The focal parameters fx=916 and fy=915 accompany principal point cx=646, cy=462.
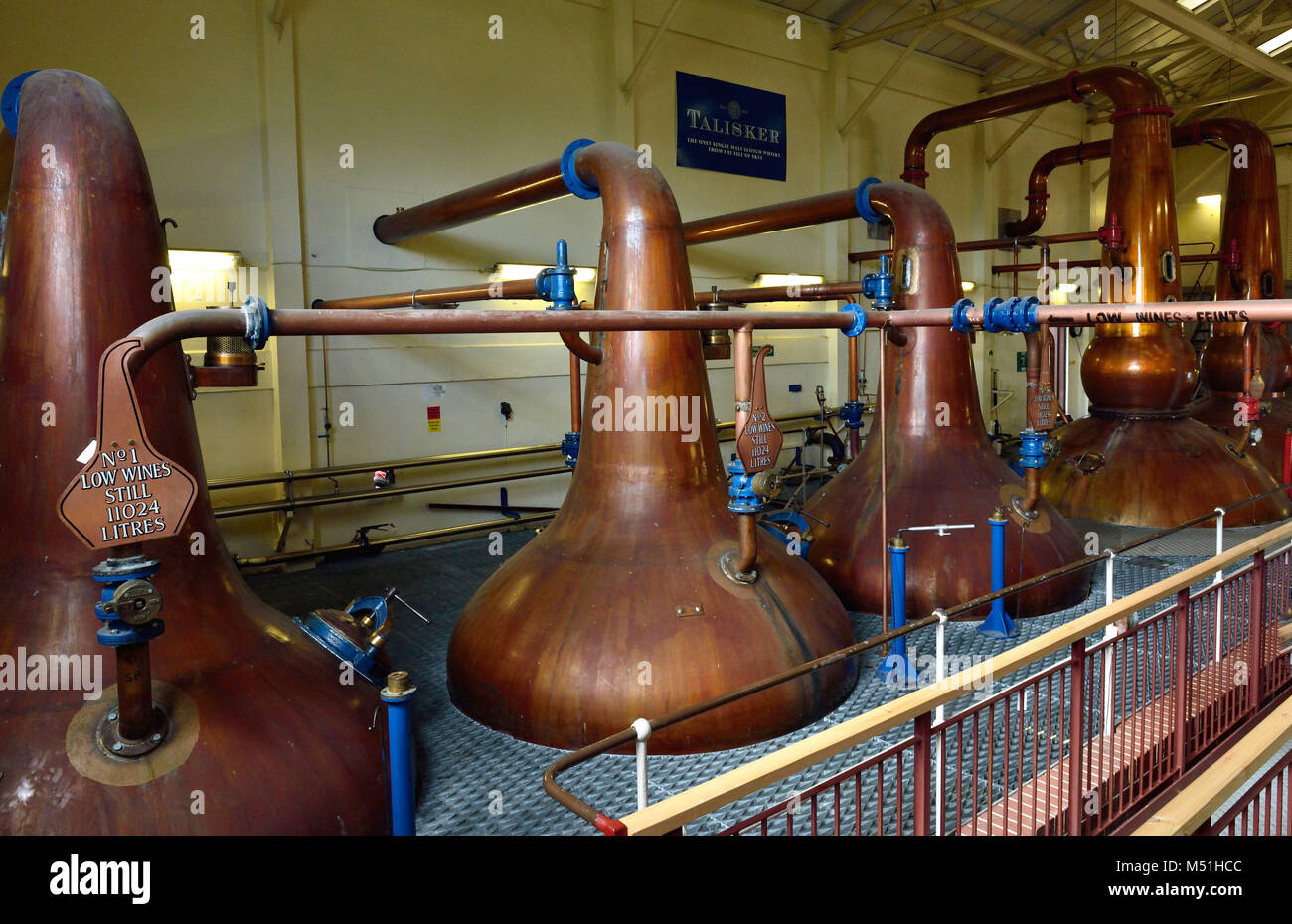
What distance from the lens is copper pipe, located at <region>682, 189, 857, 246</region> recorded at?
6.02m

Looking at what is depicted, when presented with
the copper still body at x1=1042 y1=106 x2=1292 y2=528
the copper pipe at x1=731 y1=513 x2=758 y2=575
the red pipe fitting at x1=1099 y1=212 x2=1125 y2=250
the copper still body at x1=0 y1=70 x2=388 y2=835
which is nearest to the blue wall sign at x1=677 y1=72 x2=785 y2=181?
the copper still body at x1=1042 y1=106 x2=1292 y2=528

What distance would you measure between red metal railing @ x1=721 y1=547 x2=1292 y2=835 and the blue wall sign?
730 centimetres

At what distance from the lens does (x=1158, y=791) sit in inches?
131

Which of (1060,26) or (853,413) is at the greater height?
(1060,26)

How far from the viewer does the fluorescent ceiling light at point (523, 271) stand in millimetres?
8336

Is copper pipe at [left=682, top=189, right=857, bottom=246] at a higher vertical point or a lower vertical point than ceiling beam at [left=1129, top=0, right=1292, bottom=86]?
lower

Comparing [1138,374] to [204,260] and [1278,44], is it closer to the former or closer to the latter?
[204,260]

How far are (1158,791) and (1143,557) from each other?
3682 mm

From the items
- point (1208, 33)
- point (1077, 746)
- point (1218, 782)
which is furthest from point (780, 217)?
point (1208, 33)

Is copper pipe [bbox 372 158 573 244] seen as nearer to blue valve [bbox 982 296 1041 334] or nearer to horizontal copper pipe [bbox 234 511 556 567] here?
horizontal copper pipe [bbox 234 511 556 567]

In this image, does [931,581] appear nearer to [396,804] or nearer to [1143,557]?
[1143,557]

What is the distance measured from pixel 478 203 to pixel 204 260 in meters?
2.26

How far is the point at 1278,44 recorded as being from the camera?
13.9 meters
